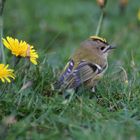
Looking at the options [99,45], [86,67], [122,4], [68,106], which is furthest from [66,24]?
[68,106]

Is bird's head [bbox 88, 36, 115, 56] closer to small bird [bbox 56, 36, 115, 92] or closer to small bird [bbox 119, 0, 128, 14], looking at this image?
small bird [bbox 56, 36, 115, 92]

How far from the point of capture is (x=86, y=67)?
5707 millimetres

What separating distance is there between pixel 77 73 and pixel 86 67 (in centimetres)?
12

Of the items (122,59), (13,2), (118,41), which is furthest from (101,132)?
(13,2)

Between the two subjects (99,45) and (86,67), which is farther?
(99,45)

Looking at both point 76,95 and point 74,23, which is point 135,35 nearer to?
point 74,23

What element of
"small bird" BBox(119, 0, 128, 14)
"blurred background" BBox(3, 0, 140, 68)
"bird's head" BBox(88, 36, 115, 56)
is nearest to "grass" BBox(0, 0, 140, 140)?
"blurred background" BBox(3, 0, 140, 68)

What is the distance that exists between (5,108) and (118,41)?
3788 mm

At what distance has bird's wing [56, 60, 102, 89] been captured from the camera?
18.1 ft

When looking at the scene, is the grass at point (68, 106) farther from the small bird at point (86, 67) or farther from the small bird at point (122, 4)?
the small bird at point (122, 4)

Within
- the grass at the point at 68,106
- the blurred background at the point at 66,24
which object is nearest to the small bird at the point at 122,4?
the blurred background at the point at 66,24

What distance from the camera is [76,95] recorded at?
5.32 m

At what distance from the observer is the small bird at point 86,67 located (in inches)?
219

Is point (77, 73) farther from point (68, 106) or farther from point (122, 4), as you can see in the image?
point (122, 4)
